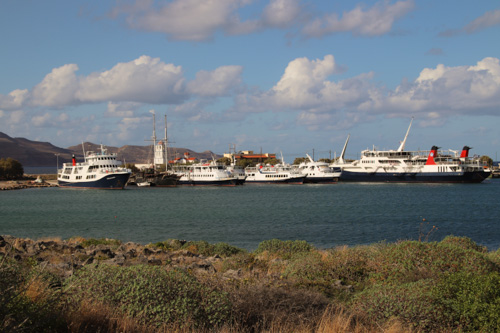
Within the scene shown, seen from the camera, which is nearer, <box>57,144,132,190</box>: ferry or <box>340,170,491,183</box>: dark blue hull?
<box>57,144,132,190</box>: ferry

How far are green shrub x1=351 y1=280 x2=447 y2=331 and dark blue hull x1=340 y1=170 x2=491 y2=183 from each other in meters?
76.9

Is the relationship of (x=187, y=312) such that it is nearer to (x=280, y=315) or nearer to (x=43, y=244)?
(x=280, y=315)

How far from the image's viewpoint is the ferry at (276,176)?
86.8 m

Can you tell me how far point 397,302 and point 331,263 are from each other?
3430 mm

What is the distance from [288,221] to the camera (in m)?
34.3

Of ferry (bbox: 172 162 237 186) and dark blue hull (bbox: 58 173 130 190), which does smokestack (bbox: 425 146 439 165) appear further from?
dark blue hull (bbox: 58 173 130 190)

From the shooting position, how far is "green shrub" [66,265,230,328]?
20.3 ft

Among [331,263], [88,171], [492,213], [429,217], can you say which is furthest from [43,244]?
[88,171]

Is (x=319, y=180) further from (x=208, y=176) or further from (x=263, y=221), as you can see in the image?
(x=263, y=221)

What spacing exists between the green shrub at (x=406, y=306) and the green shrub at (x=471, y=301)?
0.60ft

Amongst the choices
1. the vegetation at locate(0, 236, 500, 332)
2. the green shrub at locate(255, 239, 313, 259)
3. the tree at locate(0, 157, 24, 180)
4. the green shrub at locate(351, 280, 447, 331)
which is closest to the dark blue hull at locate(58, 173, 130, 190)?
the tree at locate(0, 157, 24, 180)

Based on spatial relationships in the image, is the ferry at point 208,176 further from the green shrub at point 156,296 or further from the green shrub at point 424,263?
the green shrub at point 156,296

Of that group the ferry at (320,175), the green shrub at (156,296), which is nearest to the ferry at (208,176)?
the ferry at (320,175)

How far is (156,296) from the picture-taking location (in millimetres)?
6344
